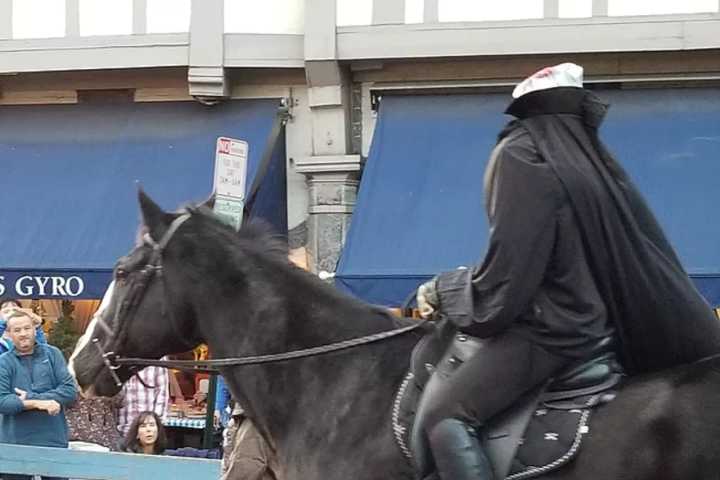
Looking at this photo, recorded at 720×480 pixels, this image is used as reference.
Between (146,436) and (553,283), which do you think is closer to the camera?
(553,283)

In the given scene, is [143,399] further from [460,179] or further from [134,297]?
[134,297]

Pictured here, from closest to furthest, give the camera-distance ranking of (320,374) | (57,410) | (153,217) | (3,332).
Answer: (320,374)
(153,217)
(57,410)
(3,332)

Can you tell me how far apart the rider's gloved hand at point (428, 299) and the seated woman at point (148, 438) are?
192 inches

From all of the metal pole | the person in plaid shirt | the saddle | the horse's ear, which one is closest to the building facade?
the person in plaid shirt

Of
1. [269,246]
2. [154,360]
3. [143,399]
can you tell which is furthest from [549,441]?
[143,399]

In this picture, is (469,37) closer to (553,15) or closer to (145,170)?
(553,15)

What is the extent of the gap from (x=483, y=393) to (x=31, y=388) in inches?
187

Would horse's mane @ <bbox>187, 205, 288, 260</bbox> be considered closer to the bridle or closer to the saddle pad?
the bridle

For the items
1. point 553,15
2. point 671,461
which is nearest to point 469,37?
point 553,15

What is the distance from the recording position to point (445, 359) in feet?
14.8

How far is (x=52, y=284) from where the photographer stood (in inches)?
436

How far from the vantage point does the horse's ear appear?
16.7ft

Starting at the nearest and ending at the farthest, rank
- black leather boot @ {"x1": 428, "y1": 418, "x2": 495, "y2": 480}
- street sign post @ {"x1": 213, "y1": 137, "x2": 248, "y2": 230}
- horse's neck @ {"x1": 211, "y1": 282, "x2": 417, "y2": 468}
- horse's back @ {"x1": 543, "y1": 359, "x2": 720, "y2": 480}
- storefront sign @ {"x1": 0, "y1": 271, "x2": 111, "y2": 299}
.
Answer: horse's back @ {"x1": 543, "y1": 359, "x2": 720, "y2": 480}, black leather boot @ {"x1": 428, "y1": 418, "x2": 495, "y2": 480}, horse's neck @ {"x1": 211, "y1": 282, "x2": 417, "y2": 468}, street sign post @ {"x1": 213, "y1": 137, "x2": 248, "y2": 230}, storefront sign @ {"x1": 0, "y1": 271, "x2": 111, "y2": 299}

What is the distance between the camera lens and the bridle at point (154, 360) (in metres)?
4.85
